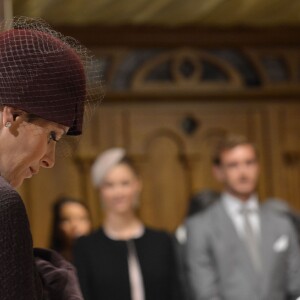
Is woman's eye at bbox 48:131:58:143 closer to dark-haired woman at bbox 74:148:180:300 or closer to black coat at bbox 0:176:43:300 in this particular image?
black coat at bbox 0:176:43:300

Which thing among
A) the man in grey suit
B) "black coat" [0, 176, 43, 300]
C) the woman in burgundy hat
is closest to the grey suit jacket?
the man in grey suit

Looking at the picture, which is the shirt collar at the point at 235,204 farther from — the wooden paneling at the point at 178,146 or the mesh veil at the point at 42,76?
the mesh veil at the point at 42,76

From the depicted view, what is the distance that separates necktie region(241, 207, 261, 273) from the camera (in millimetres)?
4094

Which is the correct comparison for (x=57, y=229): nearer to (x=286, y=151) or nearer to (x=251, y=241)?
(x=251, y=241)

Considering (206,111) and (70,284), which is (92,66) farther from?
(206,111)

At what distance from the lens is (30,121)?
4.65ft

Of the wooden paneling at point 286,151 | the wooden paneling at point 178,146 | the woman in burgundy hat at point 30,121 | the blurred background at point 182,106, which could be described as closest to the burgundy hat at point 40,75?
the woman in burgundy hat at point 30,121

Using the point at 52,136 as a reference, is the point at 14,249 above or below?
below

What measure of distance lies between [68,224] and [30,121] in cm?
330

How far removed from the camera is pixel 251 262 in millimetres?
4090

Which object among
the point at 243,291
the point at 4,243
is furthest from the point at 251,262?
the point at 4,243

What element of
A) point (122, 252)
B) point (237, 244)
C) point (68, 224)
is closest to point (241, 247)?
point (237, 244)

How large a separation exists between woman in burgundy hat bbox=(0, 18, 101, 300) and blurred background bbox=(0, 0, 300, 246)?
4361 millimetres

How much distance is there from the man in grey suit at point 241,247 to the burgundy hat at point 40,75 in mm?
2640
